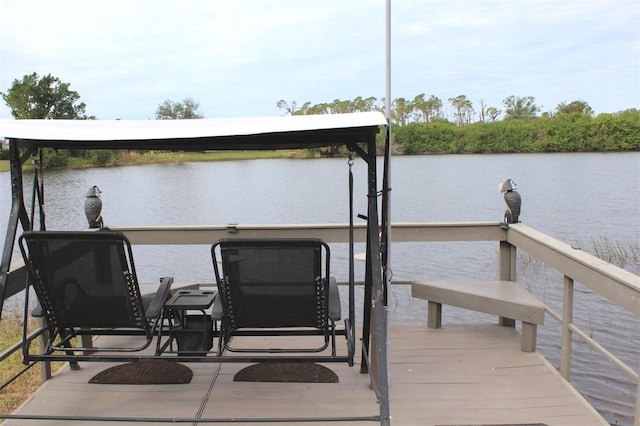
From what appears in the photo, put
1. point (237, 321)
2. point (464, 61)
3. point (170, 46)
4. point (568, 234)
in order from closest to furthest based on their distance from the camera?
point (237, 321) → point (568, 234) → point (170, 46) → point (464, 61)

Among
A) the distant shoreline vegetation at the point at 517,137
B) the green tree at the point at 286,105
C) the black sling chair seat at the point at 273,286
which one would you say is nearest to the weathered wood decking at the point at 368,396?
the black sling chair seat at the point at 273,286

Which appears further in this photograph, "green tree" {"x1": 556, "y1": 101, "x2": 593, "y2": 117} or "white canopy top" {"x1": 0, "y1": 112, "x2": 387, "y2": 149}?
"green tree" {"x1": 556, "y1": 101, "x2": 593, "y2": 117}

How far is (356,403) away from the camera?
2.66 metres

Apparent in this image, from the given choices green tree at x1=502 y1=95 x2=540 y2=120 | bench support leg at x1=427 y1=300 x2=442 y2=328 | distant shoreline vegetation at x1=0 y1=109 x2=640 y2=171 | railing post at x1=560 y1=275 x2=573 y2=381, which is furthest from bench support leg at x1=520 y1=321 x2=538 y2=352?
green tree at x1=502 y1=95 x2=540 y2=120

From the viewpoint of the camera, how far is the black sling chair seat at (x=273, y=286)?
7.62 feet

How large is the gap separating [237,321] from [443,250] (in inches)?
318

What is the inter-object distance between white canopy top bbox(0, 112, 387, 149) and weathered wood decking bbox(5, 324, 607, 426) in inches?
51.5

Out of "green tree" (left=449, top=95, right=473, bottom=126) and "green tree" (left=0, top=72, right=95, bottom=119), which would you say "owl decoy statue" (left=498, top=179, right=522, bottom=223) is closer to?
"green tree" (left=0, top=72, right=95, bottom=119)

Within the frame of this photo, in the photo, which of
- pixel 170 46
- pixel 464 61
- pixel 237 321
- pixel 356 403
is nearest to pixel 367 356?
pixel 356 403

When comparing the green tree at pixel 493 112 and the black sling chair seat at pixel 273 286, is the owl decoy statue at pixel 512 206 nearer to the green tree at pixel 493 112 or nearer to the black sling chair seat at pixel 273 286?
the black sling chair seat at pixel 273 286

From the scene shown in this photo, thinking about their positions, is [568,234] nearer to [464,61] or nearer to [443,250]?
[443,250]

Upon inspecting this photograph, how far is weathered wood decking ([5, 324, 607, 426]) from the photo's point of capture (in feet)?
8.37

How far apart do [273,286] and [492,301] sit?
1.62 meters

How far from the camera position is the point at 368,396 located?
8.96 feet
